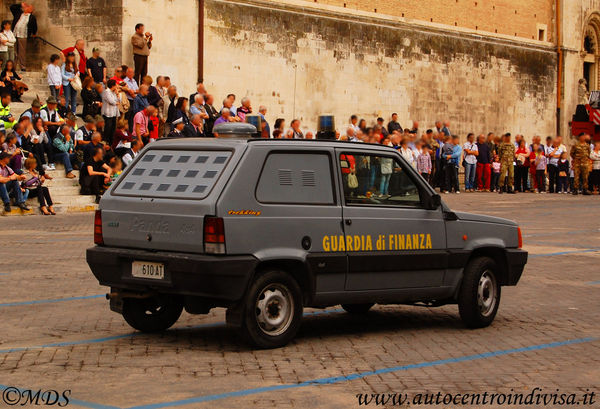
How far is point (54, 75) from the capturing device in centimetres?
2534

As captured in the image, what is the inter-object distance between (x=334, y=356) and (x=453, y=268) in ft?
6.37

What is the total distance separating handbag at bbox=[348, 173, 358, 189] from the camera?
31.3 feet

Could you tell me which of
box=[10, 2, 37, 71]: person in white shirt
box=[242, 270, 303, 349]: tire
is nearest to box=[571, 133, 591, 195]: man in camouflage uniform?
box=[10, 2, 37, 71]: person in white shirt

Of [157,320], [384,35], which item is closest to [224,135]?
[157,320]

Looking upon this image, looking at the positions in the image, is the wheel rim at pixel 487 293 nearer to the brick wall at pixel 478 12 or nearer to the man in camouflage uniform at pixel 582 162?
the brick wall at pixel 478 12

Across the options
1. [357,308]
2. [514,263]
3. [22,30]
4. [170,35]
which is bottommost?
[357,308]

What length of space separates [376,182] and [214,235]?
1.87 metres

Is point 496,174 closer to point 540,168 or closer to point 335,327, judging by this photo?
point 540,168

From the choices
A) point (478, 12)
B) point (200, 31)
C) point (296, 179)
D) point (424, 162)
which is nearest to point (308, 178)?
point (296, 179)

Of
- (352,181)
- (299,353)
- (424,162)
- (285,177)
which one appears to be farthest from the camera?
(424,162)

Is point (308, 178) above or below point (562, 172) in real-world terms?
below

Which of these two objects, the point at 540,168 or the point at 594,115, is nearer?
the point at 540,168

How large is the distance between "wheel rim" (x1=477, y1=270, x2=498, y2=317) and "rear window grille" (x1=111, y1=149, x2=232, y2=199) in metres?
2.90

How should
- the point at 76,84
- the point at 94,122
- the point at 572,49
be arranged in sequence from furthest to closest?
the point at 572,49, the point at 76,84, the point at 94,122
